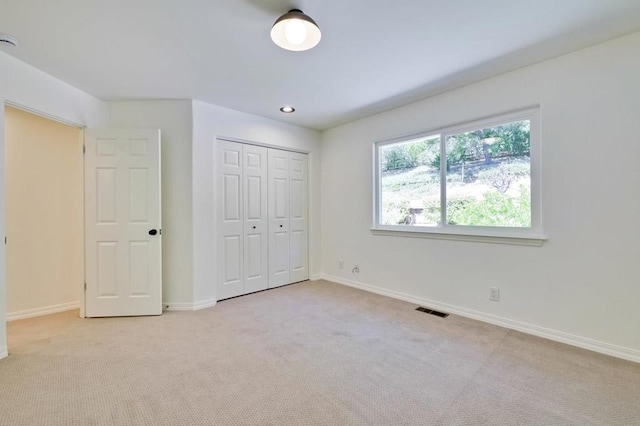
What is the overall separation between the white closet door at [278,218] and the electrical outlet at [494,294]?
2.59 metres

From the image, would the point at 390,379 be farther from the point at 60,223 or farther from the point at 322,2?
the point at 60,223

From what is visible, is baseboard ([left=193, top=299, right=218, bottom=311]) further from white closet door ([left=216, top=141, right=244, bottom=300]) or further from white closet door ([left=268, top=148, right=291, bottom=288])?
white closet door ([left=268, top=148, right=291, bottom=288])

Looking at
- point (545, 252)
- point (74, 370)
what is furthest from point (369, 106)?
point (74, 370)

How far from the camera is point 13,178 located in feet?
9.86

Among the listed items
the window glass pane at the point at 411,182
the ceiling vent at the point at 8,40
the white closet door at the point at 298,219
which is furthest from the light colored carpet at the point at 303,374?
the ceiling vent at the point at 8,40

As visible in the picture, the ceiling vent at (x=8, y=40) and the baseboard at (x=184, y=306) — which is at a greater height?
the ceiling vent at (x=8, y=40)

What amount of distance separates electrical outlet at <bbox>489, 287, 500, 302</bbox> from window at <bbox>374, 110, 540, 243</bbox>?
0.53m

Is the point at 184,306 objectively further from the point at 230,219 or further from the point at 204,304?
the point at 230,219

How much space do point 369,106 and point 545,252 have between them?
2351 mm

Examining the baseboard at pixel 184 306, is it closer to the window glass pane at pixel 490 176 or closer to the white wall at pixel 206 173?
the white wall at pixel 206 173

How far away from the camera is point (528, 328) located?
8.36 feet

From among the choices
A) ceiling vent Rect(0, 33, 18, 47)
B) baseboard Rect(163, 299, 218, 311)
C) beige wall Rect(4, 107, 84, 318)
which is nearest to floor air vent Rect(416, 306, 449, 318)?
baseboard Rect(163, 299, 218, 311)

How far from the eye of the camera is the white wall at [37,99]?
2197 mm

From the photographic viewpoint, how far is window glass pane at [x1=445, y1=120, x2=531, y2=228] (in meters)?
2.63
